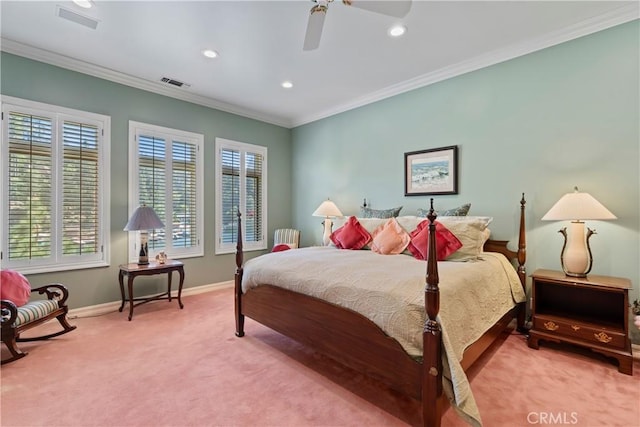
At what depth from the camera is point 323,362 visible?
2.38 meters

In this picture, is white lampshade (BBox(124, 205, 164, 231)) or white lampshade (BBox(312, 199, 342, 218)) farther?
white lampshade (BBox(312, 199, 342, 218))

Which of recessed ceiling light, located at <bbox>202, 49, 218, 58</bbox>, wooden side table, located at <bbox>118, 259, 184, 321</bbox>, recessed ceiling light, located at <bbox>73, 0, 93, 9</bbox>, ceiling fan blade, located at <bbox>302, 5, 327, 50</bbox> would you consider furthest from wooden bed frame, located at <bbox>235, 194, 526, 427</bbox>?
recessed ceiling light, located at <bbox>73, 0, 93, 9</bbox>

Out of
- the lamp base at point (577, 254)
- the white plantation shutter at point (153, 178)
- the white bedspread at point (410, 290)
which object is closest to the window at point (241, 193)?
the white plantation shutter at point (153, 178)

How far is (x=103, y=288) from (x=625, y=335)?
5.22 meters

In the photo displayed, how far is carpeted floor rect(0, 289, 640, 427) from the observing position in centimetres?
174

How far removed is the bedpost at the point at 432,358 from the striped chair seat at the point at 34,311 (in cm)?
321

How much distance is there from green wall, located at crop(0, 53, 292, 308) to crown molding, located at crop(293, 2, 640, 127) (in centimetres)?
238

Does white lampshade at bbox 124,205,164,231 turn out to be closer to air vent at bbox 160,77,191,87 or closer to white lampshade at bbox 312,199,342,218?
air vent at bbox 160,77,191,87

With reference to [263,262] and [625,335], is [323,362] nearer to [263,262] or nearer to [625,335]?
[263,262]

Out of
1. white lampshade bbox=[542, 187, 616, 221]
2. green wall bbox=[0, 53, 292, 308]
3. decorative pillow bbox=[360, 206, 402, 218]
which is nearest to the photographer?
white lampshade bbox=[542, 187, 616, 221]

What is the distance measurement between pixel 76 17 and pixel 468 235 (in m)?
4.08

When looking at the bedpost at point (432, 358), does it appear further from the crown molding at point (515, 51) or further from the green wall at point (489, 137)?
the crown molding at point (515, 51)

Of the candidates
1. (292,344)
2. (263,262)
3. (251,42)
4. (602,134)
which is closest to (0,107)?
(251,42)

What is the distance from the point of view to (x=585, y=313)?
2.70m
